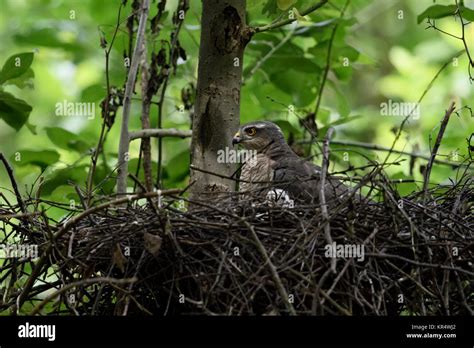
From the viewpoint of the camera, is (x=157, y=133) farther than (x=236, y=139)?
Yes

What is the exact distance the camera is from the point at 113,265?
504cm

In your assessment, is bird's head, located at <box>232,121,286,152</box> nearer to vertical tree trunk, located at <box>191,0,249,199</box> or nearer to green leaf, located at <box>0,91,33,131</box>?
vertical tree trunk, located at <box>191,0,249,199</box>

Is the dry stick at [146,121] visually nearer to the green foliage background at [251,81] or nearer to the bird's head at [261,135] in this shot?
the green foliage background at [251,81]

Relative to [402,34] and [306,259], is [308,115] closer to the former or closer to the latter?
[306,259]

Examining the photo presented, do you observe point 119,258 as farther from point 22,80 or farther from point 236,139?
point 22,80

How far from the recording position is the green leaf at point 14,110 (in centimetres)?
707

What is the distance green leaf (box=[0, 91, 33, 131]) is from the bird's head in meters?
1.95

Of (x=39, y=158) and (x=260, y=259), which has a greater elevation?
(x=39, y=158)

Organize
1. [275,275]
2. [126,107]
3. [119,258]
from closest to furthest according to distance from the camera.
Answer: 1. [275,275]
2. [119,258]
3. [126,107]

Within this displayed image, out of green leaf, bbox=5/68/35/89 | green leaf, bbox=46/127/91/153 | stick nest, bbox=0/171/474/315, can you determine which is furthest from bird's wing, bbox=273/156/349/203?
green leaf, bbox=5/68/35/89

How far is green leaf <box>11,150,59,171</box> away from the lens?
7.64m

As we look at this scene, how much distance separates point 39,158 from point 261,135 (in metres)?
2.13

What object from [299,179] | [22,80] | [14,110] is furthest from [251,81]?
[299,179]

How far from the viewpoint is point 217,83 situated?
6.24m
